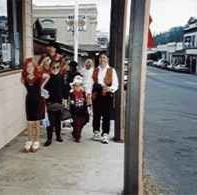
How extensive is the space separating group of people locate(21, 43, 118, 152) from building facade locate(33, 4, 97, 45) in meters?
29.1

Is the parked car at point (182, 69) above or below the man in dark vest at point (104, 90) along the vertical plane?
below

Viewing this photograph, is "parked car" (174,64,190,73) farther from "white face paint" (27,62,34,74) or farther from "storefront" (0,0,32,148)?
"white face paint" (27,62,34,74)

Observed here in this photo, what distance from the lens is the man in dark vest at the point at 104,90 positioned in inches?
302

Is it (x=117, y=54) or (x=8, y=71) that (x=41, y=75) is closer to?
(x=8, y=71)

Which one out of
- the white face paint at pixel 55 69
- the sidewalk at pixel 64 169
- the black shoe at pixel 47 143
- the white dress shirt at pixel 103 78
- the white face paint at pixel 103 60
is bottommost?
the sidewalk at pixel 64 169

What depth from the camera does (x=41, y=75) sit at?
7062 mm

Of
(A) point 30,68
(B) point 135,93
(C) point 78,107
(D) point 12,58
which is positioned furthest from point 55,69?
(B) point 135,93

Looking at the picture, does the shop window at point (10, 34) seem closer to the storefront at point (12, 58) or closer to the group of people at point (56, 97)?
the storefront at point (12, 58)

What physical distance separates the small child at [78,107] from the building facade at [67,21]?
2901 cm

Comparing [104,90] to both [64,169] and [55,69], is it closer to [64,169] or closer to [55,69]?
[55,69]

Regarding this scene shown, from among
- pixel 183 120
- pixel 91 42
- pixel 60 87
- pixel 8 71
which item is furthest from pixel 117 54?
pixel 91 42

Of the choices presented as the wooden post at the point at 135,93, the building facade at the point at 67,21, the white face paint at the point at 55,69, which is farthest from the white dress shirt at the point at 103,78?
the building facade at the point at 67,21

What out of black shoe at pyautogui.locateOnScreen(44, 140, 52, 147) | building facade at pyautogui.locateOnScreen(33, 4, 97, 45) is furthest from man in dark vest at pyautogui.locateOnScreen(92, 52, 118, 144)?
building facade at pyautogui.locateOnScreen(33, 4, 97, 45)

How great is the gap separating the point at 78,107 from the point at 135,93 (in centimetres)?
349
